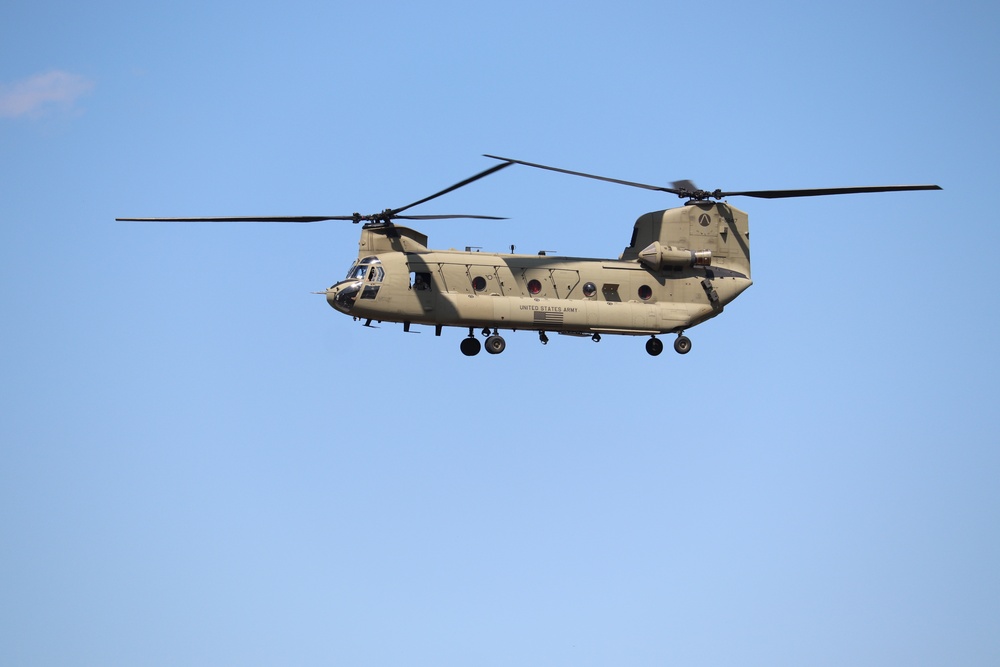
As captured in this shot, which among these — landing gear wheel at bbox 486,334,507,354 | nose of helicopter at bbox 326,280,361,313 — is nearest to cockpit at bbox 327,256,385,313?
nose of helicopter at bbox 326,280,361,313

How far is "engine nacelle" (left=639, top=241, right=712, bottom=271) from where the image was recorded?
5547 centimetres

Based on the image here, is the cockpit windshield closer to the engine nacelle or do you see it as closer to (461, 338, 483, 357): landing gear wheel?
(461, 338, 483, 357): landing gear wheel

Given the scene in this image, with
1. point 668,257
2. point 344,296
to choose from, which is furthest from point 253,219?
point 668,257

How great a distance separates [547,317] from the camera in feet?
176

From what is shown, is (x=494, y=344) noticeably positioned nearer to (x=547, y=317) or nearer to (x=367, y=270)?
(x=547, y=317)

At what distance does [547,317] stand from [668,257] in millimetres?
6393

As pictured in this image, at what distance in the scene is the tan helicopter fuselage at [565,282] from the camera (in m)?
52.8

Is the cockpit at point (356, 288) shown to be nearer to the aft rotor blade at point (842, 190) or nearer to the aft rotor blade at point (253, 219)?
the aft rotor blade at point (253, 219)

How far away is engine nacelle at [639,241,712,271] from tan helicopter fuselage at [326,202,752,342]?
44 mm

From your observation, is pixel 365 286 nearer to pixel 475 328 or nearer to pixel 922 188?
pixel 475 328

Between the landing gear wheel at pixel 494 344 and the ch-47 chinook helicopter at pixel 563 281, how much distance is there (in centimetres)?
4

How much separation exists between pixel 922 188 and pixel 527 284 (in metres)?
17.4

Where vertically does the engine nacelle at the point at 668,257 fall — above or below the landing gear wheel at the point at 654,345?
above

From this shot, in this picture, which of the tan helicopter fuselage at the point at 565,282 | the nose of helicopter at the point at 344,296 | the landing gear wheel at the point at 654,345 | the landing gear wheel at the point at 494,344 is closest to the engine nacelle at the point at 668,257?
the tan helicopter fuselage at the point at 565,282
